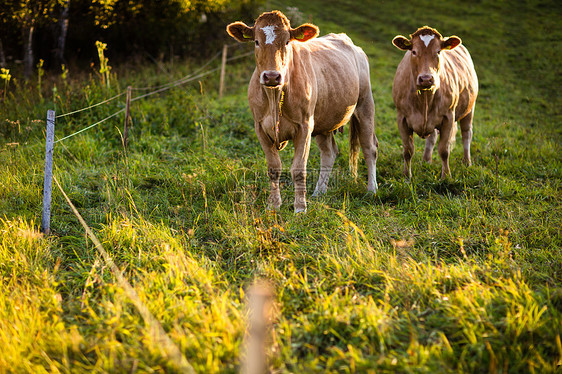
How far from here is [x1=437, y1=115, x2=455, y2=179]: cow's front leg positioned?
6.21 meters

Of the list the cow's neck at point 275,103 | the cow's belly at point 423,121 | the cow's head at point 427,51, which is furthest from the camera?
the cow's belly at point 423,121

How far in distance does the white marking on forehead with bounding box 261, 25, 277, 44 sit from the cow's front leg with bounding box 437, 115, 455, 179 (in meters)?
3.09

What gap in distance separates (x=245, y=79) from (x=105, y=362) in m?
11.4

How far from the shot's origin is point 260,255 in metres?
3.68

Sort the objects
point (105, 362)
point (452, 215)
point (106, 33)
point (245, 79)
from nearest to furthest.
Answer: point (105, 362)
point (452, 215)
point (245, 79)
point (106, 33)

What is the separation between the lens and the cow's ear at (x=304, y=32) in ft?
15.4

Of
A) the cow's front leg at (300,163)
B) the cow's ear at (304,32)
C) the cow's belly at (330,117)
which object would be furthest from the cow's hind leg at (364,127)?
the cow's ear at (304,32)

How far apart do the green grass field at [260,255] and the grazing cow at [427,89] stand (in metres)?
0.57

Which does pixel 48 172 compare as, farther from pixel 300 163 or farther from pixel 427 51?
pixel 427 51

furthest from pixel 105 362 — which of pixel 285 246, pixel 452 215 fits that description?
pixel 452 215

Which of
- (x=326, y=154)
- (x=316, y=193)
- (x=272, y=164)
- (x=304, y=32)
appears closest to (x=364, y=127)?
(x=326, y=154)

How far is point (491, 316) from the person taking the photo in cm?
263

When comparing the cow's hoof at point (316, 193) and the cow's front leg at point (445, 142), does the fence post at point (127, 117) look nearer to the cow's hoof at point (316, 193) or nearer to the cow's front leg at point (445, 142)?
the cow's hoof at point (316, 193)

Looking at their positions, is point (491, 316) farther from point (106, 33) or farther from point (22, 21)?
point (106, 33)
